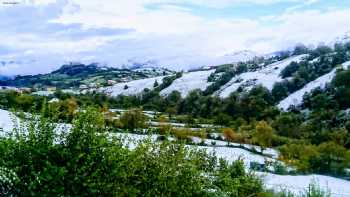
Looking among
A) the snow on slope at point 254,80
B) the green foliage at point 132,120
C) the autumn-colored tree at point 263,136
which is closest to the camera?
the green foliage at point 132,120

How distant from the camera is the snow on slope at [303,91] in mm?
150375

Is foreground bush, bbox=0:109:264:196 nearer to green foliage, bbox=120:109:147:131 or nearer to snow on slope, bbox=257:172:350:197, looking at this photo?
snow on slope, bbox=257:172:350:197

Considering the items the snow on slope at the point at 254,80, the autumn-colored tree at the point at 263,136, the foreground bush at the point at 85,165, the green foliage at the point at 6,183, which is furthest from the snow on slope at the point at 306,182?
the snow on slope at the point at 254,80

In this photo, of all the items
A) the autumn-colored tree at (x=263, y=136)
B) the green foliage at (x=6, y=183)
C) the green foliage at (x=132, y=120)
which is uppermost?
the green foliage at (x=6, y=183)

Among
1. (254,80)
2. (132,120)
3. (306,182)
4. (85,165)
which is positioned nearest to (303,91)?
(254,80)

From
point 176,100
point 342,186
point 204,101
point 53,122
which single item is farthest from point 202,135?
point 176,100

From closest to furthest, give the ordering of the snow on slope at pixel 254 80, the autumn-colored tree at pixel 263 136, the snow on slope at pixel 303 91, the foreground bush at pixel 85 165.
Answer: the foreground bush at pixel 85 165 < the autumn-colored tree at pixel 263 136 < the snow on slope at pixel 303 91 < the snow on slope at pixel 254 80

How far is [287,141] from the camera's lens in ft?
346

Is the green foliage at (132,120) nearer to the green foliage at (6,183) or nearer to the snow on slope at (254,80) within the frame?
the green foliage at (6,183)

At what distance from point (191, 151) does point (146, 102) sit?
539 ft

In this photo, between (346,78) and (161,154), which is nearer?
(161,154)

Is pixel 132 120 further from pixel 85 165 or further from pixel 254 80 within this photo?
pixel 254 80

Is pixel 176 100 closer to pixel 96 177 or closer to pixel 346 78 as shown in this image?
pixel 346 78

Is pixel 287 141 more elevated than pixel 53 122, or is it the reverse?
pixel 53 122
